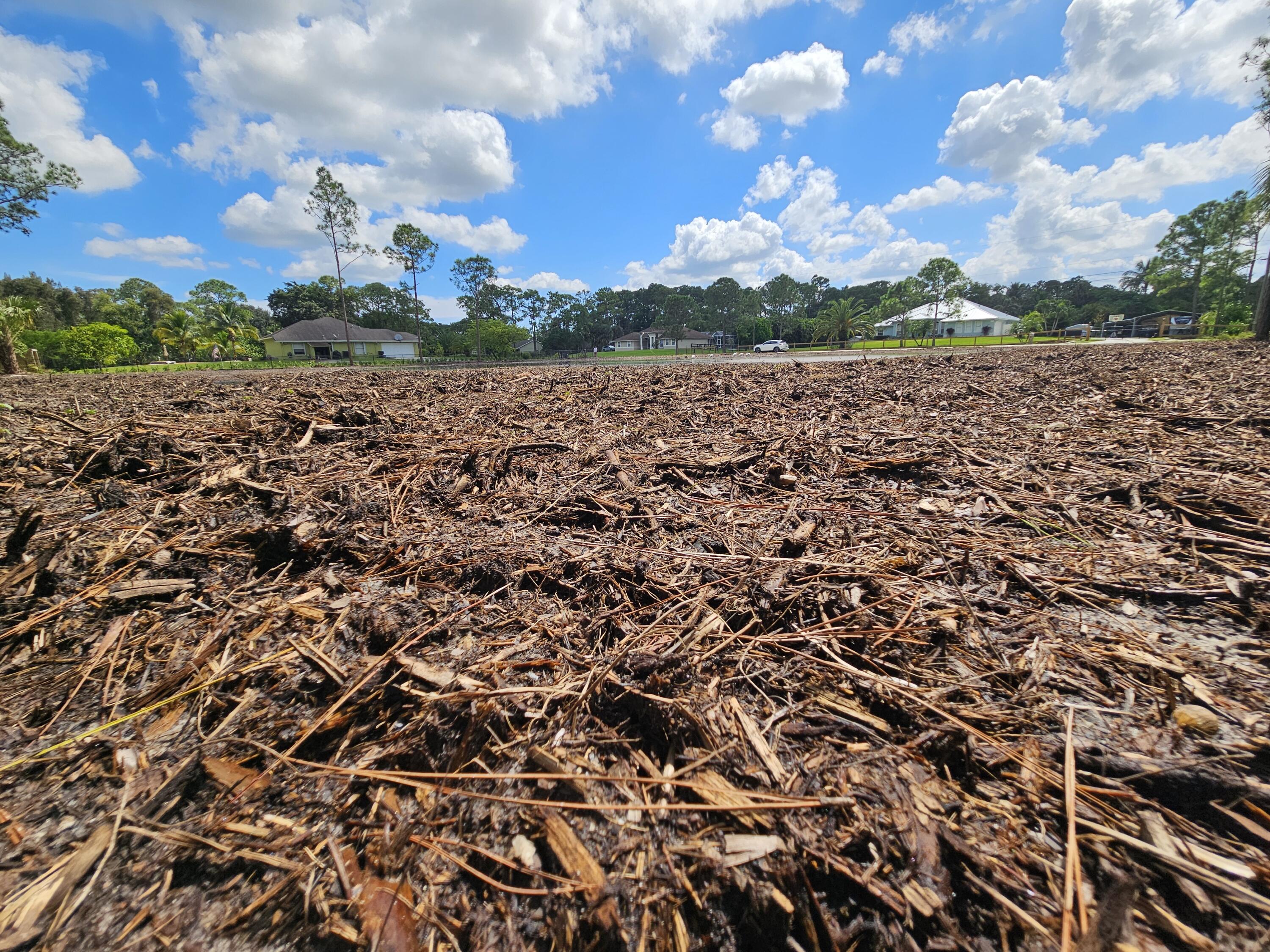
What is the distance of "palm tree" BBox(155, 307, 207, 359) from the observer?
38.4 meters

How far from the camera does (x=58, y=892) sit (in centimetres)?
93

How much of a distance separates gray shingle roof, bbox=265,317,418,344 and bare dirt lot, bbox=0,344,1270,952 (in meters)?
52.8

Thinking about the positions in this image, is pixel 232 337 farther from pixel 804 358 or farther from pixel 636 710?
pixel 636 710

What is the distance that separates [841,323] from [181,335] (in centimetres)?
6002

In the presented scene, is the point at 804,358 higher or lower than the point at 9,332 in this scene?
lower

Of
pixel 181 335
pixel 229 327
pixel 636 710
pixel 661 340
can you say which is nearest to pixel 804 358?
pixel 636 710

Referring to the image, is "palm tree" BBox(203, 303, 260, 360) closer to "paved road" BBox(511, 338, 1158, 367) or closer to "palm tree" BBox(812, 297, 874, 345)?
"paved road" BBox(511, 338, 1158, 367)

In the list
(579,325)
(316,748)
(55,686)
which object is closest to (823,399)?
(316,748)

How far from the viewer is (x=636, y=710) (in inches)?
49.7

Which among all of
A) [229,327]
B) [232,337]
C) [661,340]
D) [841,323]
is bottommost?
[661,340]

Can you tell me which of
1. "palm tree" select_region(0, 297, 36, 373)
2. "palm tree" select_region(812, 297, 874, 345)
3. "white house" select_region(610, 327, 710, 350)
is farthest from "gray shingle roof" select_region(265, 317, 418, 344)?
"palm tree" select_region(812, 297, 874, 345)

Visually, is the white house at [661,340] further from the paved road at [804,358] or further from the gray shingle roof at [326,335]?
the paved road at [804,358]

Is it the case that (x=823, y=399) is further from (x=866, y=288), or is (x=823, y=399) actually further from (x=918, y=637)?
(x=866, y=288)

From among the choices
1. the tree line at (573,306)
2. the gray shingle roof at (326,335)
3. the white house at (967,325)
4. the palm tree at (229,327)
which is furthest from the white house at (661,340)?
the palm tree at (229,327)
